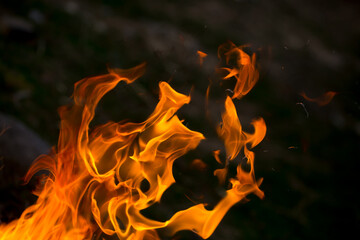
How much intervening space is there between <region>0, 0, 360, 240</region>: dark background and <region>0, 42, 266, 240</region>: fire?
23.1 inches

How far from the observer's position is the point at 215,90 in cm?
859

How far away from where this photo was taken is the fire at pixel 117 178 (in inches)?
121

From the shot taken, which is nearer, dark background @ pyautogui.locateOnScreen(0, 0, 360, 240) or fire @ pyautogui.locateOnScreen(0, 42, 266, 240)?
fire @ pyautogui.locateOnScreen(0, 42, 266, 240)

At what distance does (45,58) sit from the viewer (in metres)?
7.20

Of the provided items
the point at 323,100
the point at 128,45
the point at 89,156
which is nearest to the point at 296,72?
the point at 323,100

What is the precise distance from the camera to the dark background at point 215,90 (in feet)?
18.0

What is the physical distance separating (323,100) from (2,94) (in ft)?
20.6

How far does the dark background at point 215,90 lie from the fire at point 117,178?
23.1 inches

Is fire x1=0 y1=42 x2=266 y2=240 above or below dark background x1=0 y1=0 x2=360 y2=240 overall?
above

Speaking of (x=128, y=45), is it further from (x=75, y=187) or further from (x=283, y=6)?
(x=75, y=187)

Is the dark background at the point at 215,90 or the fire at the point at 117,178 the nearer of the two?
the fire at the point at 117,178

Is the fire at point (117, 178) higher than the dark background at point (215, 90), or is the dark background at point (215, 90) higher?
the fire at point (117, 178)

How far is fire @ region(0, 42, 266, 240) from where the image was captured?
121 inches

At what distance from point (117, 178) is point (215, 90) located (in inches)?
218
